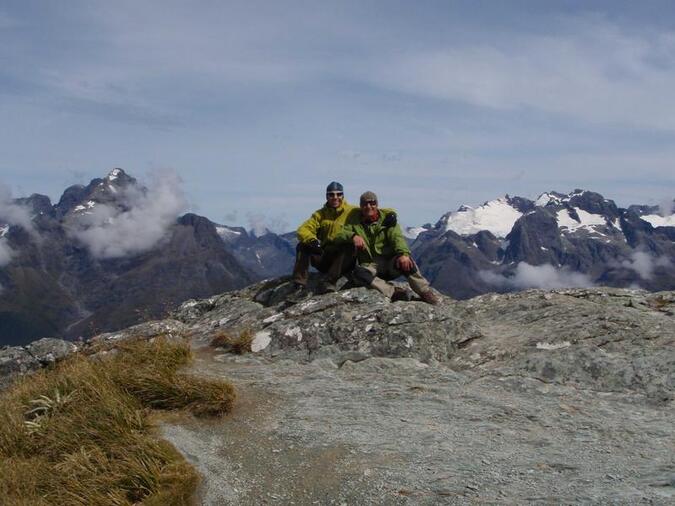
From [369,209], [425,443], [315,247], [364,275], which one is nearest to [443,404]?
[425,443]

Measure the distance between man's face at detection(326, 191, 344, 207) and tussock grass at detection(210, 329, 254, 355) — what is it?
18.3ft

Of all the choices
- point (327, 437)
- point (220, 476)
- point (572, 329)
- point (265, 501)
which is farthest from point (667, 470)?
point (572, 329)

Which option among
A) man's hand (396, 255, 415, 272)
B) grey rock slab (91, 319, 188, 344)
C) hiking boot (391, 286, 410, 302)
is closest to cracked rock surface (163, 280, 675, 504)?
grey rock slab (91, 319, 188, 344)

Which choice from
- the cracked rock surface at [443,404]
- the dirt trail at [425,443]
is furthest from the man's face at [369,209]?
the dirt trail at [425,443]

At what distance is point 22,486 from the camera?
8484mm

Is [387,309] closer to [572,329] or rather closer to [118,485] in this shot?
[572,329]

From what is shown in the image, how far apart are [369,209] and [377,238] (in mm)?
1019

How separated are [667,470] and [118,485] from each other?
7.80 meters

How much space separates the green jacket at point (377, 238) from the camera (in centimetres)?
1865

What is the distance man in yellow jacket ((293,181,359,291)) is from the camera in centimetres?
1903

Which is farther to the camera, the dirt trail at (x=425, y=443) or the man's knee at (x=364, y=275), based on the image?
the man's knee at (x=364, y=275)

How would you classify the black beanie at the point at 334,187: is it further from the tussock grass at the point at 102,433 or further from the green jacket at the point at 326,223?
the tussock grass at the point at 102,433

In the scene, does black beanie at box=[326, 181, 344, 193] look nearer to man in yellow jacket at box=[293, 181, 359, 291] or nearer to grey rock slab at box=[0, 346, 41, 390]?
man in yellow jacket at box=[293, 181, 359, 291]

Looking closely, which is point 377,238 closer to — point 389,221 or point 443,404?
point 389,221
